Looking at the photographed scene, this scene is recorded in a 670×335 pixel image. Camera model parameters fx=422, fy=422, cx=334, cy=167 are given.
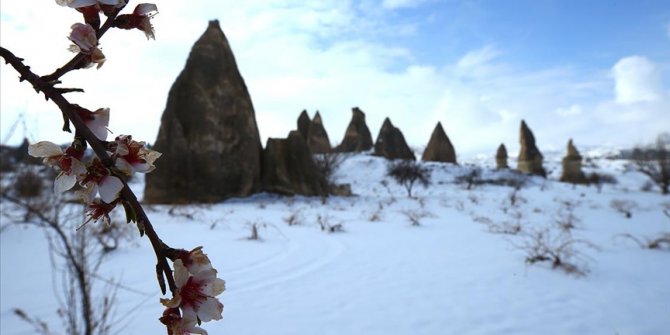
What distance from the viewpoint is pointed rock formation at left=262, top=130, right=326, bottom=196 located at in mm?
13023

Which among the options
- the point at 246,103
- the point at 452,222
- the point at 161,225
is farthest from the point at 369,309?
the point at 246,103

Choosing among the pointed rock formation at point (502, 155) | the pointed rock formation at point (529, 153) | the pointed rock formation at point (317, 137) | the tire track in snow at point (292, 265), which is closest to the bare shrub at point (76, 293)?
the tire track in snow at point (292, 265)

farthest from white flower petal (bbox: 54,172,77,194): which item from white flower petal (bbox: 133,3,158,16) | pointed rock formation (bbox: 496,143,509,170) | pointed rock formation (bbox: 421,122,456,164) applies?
pointed rock formation (bbox: 496,143,509,170)

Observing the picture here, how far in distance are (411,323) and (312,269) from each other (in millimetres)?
1547

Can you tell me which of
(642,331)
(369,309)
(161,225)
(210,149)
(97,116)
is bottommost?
(642,331)

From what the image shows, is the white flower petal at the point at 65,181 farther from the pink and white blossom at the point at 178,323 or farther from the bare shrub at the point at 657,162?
the bare shrub at the point at 657,162

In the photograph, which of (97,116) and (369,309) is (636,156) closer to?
(369,309)

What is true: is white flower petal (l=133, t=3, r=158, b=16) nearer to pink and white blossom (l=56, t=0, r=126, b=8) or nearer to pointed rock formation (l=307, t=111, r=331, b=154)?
pink and white blossom (l=56, t=0, r=126, b=8)

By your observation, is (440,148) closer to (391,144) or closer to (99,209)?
(391,144)

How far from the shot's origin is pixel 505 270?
4.16 m

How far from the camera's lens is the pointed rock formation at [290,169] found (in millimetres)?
13023

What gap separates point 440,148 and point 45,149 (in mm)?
27589

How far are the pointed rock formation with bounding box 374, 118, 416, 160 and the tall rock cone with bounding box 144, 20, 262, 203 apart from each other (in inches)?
598

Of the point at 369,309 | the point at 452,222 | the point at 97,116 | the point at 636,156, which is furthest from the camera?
the point at 636,156
